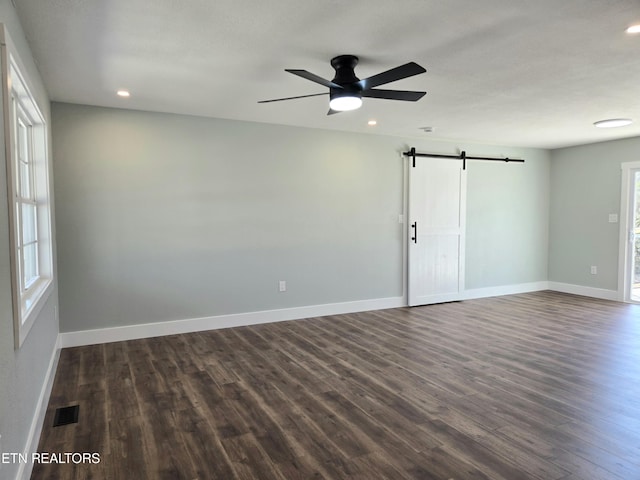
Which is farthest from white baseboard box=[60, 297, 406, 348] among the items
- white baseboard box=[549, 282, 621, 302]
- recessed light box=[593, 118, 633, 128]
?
recessed light box=[593, 118, 633, 128]

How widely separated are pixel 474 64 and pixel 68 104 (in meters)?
3.80

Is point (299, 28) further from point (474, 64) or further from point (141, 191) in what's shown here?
point (141, 191)

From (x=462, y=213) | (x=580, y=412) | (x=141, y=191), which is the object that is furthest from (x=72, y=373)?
(x=462, y=213)

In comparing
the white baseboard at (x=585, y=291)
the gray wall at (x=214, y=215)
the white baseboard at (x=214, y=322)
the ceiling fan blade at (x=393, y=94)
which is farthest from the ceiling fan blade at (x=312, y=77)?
the white baseboard at (x=585, y=291)

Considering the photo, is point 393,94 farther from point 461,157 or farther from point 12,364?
point 461,157

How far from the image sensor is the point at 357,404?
2.84 m

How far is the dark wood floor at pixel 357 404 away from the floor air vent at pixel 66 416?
58 millimetres

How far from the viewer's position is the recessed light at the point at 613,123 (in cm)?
477

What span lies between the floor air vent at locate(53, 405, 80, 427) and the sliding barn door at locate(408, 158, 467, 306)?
172 inches

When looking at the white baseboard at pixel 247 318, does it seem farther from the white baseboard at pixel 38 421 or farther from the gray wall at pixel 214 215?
the white baseboard at pixel 38 421

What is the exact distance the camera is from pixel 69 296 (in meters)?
4.13

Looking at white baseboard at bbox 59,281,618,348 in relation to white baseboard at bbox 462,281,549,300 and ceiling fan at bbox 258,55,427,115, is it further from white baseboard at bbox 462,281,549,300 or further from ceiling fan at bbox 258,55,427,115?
ceiling fan at bbox 258,55,427,115

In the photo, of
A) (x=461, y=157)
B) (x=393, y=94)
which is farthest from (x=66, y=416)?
(x=461, y=157)

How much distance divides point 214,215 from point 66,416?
2575mm
